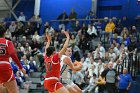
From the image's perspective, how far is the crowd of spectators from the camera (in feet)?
56.0

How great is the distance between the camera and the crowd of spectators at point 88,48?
17062 millimetres

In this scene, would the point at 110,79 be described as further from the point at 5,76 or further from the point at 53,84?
the point at 5,76

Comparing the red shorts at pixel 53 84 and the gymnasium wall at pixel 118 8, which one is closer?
the red shorts at pixel 53 84

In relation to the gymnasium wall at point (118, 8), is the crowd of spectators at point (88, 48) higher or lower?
lower

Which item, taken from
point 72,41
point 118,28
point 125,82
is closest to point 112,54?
point 125,82

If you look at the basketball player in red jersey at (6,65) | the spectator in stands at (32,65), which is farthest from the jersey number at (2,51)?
the spectator in stands at (32,65)

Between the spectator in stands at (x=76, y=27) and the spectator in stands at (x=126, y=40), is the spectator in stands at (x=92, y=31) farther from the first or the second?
the spectator in stands at (x=126, y=40)

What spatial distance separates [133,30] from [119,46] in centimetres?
276

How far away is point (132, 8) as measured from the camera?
25.7 meters

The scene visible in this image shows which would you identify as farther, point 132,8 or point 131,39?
point 132,8

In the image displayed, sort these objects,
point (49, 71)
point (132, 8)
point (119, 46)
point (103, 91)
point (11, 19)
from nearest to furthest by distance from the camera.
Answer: point (49, 71) < point (103, 91) < point (119, 46) < point (132, 8) < point (11, 19)

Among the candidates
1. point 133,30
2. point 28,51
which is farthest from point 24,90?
point 133,30

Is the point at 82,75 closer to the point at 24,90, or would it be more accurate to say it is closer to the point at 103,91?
the point at 103,91

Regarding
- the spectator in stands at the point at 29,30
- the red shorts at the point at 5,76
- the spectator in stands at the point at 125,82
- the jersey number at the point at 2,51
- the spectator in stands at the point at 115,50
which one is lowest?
the spectator in stands at the point at 125,82
